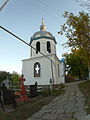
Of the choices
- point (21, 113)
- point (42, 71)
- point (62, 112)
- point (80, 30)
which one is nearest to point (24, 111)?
point (21, 113)

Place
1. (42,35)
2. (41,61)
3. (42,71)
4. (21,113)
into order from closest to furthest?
(21,113)
(42,71)
(41,61)
(42,35)

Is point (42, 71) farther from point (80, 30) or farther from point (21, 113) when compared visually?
point (21, 113)

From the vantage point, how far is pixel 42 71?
28188mm

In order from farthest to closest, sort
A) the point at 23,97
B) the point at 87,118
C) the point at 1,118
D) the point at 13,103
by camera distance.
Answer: the point at 23,97, the point at 13,103, the point at 1,118, the point at 87,118

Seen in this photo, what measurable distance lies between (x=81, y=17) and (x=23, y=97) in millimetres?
9086

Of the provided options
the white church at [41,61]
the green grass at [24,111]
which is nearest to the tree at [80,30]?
the green grass at [24,111]

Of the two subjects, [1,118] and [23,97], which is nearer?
[1,118]

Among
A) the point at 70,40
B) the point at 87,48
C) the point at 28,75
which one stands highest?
the point at 70,40

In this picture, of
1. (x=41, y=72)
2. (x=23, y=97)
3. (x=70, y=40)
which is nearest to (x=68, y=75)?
(x=41, y=72)

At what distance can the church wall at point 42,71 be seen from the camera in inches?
1085

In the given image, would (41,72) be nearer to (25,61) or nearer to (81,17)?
(25,61)

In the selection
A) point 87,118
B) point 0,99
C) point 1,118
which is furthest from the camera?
point 0,99

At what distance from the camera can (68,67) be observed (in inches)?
1683

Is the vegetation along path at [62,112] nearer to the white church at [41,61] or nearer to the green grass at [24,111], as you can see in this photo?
the green grass at [24,111]
